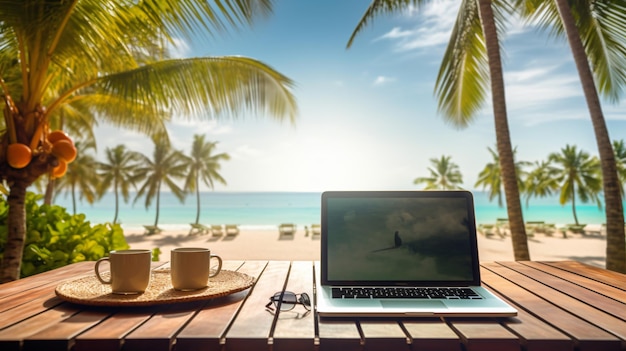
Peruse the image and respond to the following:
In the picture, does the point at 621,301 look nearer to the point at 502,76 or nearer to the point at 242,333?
the point at 242,333

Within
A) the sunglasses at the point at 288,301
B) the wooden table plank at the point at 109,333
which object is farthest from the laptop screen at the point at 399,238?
the wooden table plank at the point at 109,333

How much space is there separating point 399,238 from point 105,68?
417 cm

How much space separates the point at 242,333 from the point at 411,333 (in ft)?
1.24

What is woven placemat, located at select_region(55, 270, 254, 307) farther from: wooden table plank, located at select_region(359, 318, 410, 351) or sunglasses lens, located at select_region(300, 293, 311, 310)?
wooden table plank, located at select_region(359, 318, 410, 351)

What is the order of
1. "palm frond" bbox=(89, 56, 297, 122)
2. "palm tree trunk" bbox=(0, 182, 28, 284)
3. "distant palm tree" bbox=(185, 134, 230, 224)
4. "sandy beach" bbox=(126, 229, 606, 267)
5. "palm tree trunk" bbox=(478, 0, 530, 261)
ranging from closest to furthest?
1. "palm tree trunk" bbox=(0, 182, 28, 284)
2. "palm frond" bbox=(89, 56, 297, 122)
3. "palm tree trunk" bbox=(478, 0, 530, 261)
4. "sandy beach" bbox=(126, 229, 606, 267)
5. "distant palm tree" bbox=(185, 134, 230, 224)

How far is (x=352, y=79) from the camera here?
148ft

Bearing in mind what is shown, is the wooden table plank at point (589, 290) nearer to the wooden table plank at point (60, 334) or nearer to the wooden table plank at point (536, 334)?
the wooden table plank at point (536, 334)

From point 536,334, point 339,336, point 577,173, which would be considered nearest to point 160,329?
point 339,336

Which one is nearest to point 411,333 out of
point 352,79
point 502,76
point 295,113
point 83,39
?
point 83,39

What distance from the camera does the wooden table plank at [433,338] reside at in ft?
2.44

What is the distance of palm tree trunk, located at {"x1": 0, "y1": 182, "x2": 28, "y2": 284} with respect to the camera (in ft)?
8.63

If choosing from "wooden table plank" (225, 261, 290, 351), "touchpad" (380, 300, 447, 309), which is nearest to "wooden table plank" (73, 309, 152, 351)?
"wooden table plank" (225, 261, 290, 351)

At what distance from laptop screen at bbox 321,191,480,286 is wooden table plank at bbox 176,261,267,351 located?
0.97 feet

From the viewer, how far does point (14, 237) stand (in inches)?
106
